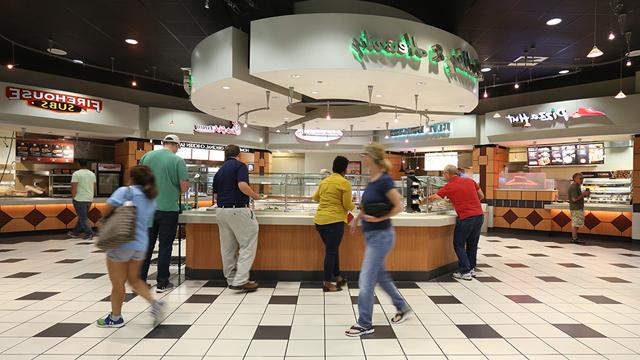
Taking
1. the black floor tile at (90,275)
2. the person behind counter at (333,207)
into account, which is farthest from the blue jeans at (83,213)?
the person behind counter at (333,207)

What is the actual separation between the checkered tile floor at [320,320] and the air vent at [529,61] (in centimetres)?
500

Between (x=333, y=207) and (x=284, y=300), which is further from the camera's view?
(x=333, y=207)

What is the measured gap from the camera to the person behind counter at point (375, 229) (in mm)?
2992

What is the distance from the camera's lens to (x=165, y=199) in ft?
13.9

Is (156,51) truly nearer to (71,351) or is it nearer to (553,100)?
(71,351)

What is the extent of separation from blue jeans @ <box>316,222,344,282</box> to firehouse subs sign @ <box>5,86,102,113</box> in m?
8.29

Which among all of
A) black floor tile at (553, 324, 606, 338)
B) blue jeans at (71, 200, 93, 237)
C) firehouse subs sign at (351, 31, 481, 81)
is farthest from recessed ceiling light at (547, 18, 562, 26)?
blue jeans at (71, 200, 93, 237)

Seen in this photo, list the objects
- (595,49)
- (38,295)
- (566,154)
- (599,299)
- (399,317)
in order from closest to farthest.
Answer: (399,317) < (38,295) < (599,299) < (595,49) < (566,154)

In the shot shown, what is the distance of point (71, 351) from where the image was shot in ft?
9.06

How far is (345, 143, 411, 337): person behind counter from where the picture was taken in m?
2.99

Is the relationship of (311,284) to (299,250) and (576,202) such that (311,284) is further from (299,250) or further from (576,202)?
(576,202)

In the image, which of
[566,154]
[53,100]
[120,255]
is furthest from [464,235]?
[53,100]

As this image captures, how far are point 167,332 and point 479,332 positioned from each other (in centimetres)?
275

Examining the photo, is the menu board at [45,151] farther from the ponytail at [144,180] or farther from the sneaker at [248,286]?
the ponytail at [144,180]
